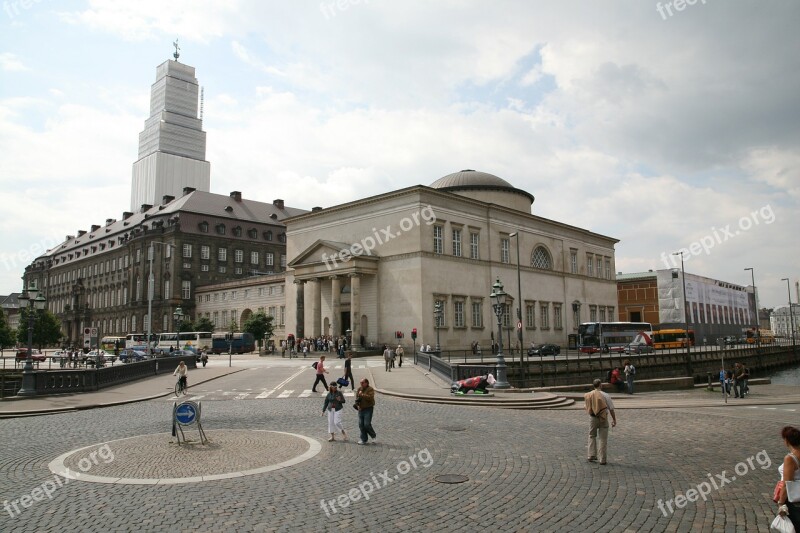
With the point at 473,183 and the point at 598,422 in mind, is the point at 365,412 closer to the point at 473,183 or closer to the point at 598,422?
the point at 598,422

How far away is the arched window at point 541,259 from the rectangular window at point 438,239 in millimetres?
16824

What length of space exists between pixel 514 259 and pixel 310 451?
2241 inches

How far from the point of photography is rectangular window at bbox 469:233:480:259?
204 feet

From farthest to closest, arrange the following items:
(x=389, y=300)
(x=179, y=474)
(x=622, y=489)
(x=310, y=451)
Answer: (x=389, y=300) → (x=310, y=451) → (x=179, y=474) → (x=622, y=489)

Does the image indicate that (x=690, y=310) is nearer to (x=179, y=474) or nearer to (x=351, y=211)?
(x=351, y=211)

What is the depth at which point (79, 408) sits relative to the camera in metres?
21.3

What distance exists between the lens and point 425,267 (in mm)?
55625

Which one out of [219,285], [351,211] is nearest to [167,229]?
[219,285]

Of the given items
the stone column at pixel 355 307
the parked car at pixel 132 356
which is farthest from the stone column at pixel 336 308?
the parked car at pixel 132 356

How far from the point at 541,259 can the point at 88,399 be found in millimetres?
58487

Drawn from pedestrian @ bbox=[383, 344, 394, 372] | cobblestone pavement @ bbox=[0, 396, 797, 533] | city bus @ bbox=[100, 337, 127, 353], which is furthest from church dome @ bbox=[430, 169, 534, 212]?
cobblestone pavement @ bbox=[0, 396, 797, 533]

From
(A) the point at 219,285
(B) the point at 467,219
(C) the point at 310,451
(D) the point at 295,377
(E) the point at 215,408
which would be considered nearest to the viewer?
(C) the point at 310,451

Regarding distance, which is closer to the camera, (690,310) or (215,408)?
(215,408)

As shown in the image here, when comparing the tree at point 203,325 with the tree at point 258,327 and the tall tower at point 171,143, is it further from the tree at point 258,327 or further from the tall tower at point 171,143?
the tall tower at point 171,143
